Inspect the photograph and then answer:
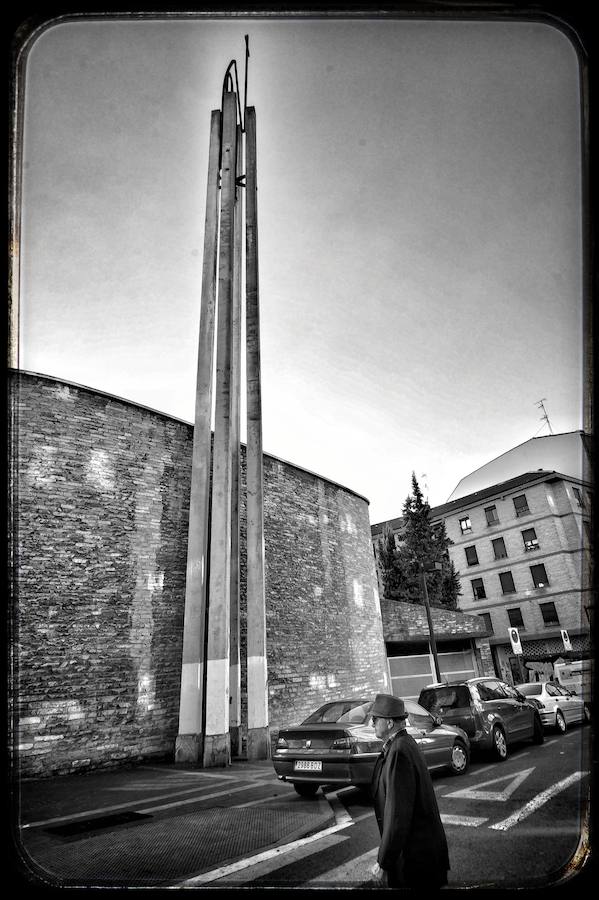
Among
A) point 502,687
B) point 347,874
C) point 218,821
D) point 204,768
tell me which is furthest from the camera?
point 502,687

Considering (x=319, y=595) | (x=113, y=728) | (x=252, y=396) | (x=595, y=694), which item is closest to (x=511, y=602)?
(x=319, y=595)

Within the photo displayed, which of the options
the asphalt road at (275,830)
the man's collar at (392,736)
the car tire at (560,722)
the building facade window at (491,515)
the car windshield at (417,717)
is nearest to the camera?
the man's collar at (392,736)

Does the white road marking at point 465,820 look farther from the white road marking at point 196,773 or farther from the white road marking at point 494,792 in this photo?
the white road marking at point 196,773

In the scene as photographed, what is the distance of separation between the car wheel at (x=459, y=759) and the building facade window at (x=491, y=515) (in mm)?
30955

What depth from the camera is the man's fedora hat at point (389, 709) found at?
2.93 m

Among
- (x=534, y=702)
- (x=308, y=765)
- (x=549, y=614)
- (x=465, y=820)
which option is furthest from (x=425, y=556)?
(x=465, y=820)

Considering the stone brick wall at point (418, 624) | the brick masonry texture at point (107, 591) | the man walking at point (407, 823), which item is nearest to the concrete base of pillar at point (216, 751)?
the brick masonry texture at point (107, 591)

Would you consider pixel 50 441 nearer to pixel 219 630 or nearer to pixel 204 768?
pixel 219 630

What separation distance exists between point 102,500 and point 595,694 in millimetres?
11042

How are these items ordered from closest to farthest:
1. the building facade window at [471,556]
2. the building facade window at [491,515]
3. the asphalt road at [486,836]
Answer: the asphalt road at [486,836]
the building facade window at [491,515]
the building facade window at [471,556]

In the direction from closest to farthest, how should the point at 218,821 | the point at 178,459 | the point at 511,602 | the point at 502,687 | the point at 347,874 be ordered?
the point at 347,874
the point at 218,821
the point at 502,687
the point at 178,459
the point at 511,602

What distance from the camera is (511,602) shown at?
35219 mm

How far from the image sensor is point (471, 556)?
3838cm

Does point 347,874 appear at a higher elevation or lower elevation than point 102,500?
lower
